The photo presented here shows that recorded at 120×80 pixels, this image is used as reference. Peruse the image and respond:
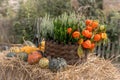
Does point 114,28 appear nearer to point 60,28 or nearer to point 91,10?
point 91,10

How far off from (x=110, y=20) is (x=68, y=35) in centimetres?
422

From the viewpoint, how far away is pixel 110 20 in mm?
6629

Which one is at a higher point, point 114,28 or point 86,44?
point 86,44

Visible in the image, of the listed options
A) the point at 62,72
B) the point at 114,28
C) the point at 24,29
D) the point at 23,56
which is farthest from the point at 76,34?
the point at 24,29

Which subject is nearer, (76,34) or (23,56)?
(76,34)

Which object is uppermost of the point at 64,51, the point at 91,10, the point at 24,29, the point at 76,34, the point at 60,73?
the point at 76,34

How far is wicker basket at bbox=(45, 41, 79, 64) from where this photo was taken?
8.28 feet

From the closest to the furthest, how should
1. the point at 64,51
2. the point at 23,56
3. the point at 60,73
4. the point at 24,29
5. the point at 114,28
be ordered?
the point at 60,73 → the point at 64,51 → the point at 23,56 → the point at 114,28 → the point at 24,29

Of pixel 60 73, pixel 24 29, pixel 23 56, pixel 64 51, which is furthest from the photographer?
pixel 24 29

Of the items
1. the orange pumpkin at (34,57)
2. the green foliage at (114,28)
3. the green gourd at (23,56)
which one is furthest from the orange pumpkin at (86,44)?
the green foliage at (114,28)

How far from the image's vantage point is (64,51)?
253cm

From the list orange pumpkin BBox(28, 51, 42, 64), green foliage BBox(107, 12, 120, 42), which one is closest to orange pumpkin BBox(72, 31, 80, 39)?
orange pumpkin BBox(28, 51, 42, 64)

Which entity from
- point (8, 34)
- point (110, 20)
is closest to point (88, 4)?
point (110, 20)

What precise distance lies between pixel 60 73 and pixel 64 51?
0.20 metres
